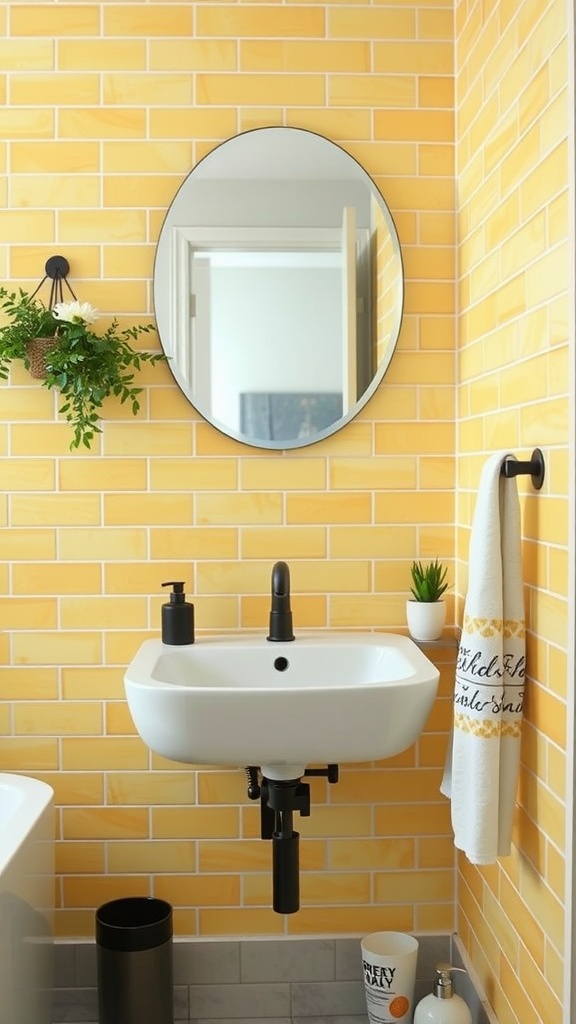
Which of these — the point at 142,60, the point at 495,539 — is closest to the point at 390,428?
the point at 495,539

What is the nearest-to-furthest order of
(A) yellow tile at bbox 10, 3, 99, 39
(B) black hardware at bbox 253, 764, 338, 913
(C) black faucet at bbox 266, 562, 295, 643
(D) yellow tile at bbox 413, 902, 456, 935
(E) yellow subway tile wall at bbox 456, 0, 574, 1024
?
(E) yellow subway tile wall at bbox 456, 0, 574, 1024
(B) black hardware at bbox 253, 764, 338, 913
(C) black faucet at bbox 266, 562, 295, 643
(A) yellow tile at bbox 10, 3, 99, 39
(D) yellow tile at bbox 413, 902, 456, 935

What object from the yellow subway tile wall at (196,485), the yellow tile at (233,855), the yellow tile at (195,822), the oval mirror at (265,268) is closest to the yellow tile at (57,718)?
the yellow subway tile wall at (196,485)

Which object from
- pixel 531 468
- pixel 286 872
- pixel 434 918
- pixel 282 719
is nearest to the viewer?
pixel 531 468

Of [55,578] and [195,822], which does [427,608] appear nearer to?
[195,822]

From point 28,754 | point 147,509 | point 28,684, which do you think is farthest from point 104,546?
point 28,754

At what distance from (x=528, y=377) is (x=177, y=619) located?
0.92m

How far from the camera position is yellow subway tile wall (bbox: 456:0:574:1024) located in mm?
1602

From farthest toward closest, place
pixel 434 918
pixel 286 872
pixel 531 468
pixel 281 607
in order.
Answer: pixel 434 918
pixel 281 607
pixel 286 872
pixel 531 468

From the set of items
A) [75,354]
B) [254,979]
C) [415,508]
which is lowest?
[254,979]

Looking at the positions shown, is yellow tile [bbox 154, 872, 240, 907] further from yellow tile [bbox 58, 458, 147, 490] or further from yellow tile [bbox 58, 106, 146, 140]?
yellow tile [bbox 58, 106, 146, 140]

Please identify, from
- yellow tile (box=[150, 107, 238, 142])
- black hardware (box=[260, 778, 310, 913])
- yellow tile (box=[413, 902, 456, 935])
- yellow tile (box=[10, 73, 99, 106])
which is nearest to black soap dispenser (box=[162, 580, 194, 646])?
black hardware (box=[260, 778, 310, 913])

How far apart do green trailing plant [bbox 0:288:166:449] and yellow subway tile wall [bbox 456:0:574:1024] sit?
77cm

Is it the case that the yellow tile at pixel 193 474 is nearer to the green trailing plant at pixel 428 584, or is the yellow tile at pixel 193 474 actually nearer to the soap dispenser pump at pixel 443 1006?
the green trailing plant at pixel 428 584

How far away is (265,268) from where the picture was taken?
229 centimetres
